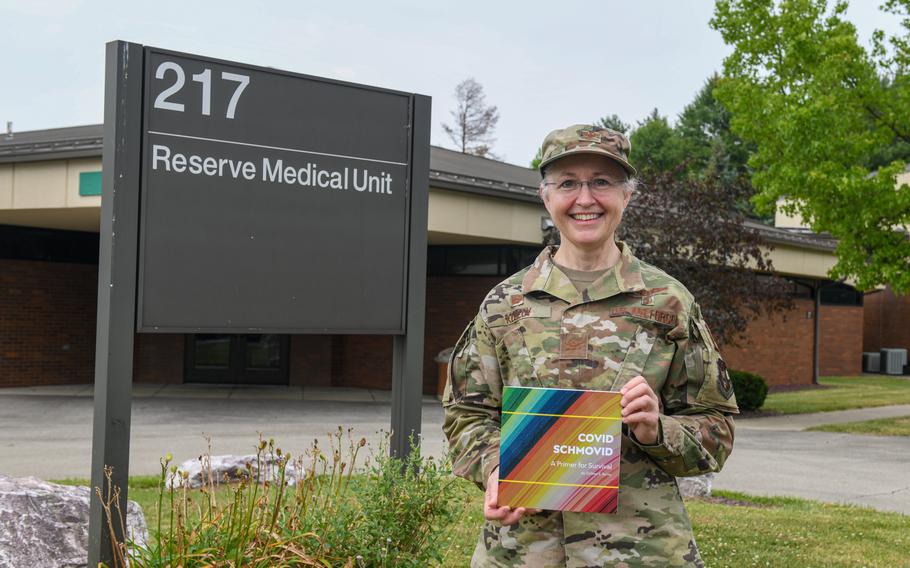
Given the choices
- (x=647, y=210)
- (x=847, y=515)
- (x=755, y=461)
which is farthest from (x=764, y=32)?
(x=847, y=515)

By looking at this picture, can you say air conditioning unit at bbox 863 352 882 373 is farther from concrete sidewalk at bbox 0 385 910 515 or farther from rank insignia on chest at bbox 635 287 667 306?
rank insignia on chest at bbox 635 287 667 306

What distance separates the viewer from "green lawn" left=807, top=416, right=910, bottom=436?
1606 centimetres

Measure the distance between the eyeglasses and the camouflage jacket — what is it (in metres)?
0.22

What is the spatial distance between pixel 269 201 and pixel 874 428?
1436 cm

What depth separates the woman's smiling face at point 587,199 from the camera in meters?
2.69

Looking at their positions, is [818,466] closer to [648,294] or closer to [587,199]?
[648,294]

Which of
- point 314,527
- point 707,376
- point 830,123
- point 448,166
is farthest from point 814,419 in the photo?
point 707,376

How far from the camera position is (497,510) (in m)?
2.50

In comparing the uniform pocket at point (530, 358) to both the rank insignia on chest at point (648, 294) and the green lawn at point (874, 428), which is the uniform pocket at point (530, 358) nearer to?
the rank insignia on chest at point (648, 294)

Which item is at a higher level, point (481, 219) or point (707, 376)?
point (481, 219)

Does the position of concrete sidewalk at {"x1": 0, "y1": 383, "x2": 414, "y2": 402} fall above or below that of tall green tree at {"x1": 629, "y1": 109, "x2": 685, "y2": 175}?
below

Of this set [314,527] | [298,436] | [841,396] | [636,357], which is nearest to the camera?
[636,357]

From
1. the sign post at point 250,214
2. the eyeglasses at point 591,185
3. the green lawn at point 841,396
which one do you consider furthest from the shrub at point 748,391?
the eyeglasses at point 591,185

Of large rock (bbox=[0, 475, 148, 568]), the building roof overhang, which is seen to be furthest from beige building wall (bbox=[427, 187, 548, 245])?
large rock (bbox=[0, 475, 148, 568])
